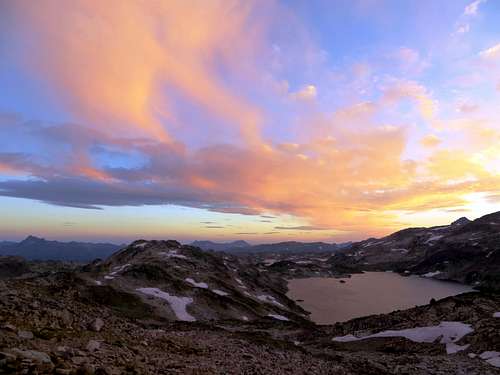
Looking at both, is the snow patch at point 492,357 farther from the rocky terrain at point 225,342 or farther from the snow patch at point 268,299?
the snow patch at point 268,299

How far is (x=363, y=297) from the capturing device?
139m

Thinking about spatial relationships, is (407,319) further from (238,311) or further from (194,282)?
(194,282)

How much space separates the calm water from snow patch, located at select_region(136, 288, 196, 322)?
3988 centimetres

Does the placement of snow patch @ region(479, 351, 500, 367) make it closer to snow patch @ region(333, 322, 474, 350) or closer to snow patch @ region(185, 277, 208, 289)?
snow patch @ region(333, 322, 474, 350)

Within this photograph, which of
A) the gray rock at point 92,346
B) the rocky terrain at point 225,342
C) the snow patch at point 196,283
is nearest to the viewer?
the rocky terrain at point 225,342

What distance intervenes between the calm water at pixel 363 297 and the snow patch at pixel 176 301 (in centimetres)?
3988

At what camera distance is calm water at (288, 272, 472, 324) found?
10669cm

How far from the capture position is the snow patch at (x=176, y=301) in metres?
62.2

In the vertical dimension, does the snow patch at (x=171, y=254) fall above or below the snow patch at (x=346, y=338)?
above

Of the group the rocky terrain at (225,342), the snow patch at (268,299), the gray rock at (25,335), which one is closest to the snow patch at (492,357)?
the rocky terrain at (225,342)

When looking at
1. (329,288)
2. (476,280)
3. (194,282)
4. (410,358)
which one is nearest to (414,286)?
(476,280)

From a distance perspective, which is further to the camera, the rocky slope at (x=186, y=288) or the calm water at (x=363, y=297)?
the calm water at (x=363, y=297)

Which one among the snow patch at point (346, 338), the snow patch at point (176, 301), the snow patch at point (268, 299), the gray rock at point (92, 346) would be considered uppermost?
the gray rock at point (92, 346)

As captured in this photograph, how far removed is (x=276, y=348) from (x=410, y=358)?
32.9 ft
